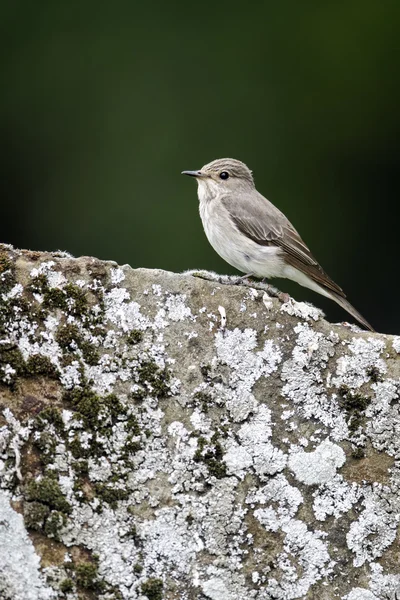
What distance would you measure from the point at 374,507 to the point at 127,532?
104 centimetres

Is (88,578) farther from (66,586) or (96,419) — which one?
(96,419)

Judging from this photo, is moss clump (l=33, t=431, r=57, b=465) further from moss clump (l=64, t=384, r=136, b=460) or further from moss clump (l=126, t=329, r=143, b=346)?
moss clump (l=126, t=329, r=143, b=346)

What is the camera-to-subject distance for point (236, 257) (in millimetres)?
5859

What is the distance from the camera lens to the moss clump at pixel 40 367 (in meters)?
3.36

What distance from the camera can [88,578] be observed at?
313cm

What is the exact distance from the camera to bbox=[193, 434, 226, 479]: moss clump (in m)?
3.40

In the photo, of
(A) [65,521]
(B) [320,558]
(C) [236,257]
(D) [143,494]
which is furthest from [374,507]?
(C) [236,257]

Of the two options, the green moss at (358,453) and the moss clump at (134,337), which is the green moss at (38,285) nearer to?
the moss clump at (134,337)

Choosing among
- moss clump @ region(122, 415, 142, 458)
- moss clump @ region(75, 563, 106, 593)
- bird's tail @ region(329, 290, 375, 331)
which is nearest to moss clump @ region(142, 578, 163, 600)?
moss clump @ region(75, 563, 106, 593)

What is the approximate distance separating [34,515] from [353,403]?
4.64ft

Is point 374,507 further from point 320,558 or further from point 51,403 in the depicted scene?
point 51,403

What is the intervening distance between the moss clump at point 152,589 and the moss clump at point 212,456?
476 millimetres

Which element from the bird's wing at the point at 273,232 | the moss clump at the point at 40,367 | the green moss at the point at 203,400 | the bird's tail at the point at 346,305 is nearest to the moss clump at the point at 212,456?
the green moss at the point at 203,400

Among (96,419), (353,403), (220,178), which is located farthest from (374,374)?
(220,178)
